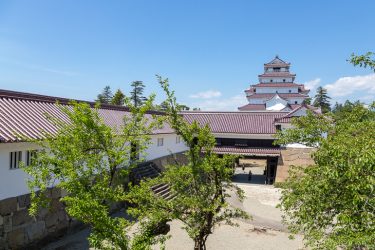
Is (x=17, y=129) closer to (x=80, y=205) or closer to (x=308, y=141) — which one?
(x=80, y=205)

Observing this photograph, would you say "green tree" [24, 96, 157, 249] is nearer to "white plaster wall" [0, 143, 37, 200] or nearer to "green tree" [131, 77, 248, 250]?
"green tree" [131, 77, 248, 250]

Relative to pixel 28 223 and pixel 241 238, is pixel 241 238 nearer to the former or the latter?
pixel 241 238

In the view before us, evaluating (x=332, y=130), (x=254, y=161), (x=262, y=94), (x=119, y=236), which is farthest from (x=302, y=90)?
(x=119, y=236)

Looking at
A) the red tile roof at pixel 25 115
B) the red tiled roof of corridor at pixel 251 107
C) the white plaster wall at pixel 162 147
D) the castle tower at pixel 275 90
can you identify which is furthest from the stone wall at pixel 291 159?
the red tiled roof of corridor at pixel 251 107

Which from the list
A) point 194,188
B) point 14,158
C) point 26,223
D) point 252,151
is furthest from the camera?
point 252,151

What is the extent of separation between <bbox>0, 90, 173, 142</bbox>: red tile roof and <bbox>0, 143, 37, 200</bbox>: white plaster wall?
1.79 ft

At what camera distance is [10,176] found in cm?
1147

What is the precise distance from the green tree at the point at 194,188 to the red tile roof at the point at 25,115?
378cm

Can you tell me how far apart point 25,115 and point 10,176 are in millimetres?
3240

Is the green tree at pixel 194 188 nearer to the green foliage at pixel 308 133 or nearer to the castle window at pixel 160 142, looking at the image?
the green foliage at pixel 308 133

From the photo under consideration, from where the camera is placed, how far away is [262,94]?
5550 centimetres

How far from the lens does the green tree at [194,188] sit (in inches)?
312

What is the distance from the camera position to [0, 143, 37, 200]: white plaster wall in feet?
36.4

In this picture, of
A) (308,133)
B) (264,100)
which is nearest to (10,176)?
(308,133)
